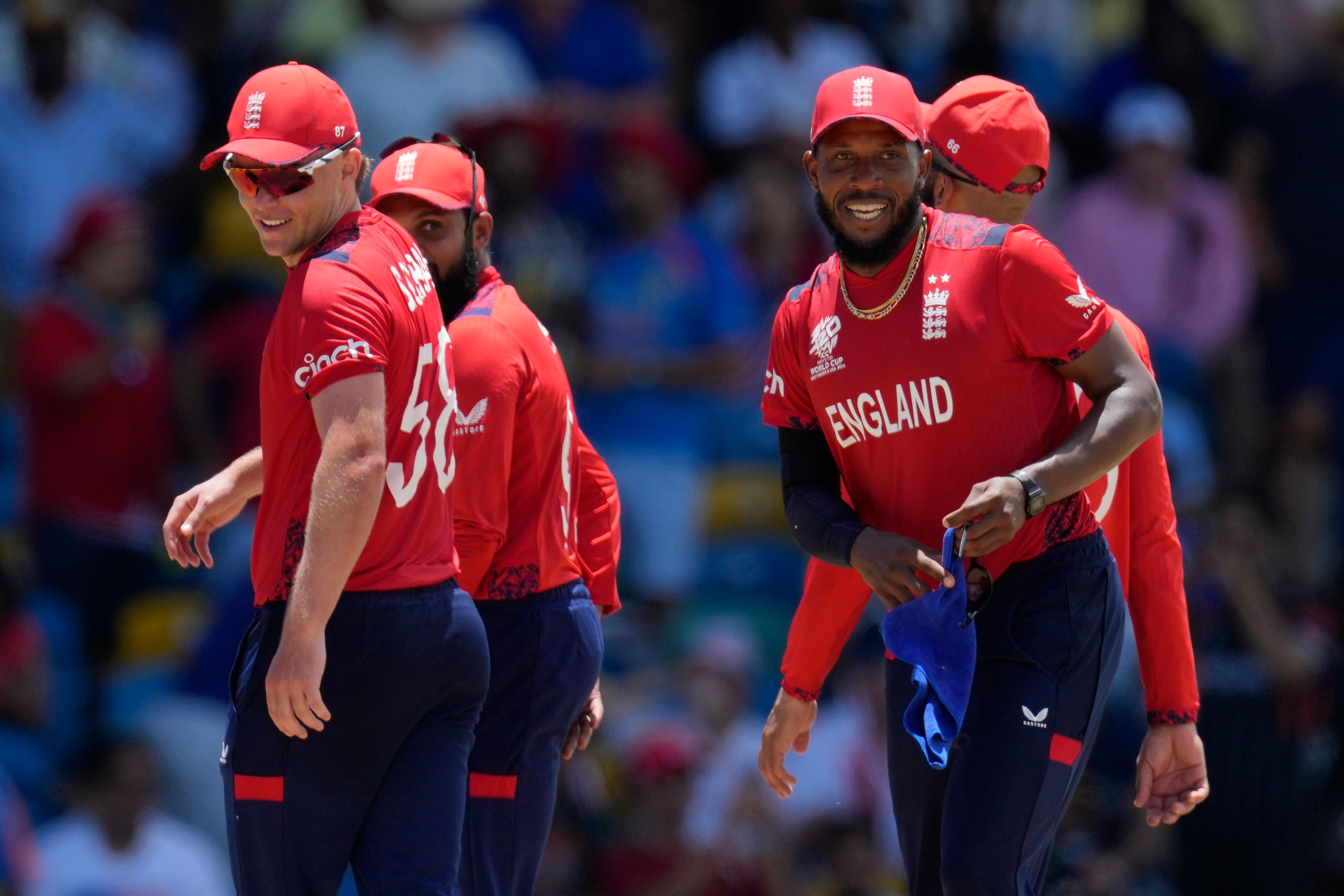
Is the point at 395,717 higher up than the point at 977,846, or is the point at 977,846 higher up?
the point at 395,717

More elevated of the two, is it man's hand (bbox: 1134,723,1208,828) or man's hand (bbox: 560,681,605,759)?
man's hand (bbox: 1134,723,1208,828)

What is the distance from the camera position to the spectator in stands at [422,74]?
30.5 ft

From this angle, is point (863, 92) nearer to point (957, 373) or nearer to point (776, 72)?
point (957, 373)

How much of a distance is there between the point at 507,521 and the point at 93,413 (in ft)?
15.6

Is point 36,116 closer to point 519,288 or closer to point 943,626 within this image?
point 519,288

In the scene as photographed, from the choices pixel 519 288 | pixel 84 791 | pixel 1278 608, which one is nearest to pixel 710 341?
pixel 519 288

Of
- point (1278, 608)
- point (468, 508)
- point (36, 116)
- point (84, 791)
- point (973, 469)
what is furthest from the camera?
point (36, 116)

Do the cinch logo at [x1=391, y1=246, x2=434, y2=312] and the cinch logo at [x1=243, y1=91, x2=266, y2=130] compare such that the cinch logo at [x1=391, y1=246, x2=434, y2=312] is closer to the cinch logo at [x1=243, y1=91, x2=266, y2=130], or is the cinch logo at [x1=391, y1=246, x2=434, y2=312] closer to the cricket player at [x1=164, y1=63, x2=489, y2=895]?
the cricket player at [x1=164, y1=63, x2=489, y2=895]

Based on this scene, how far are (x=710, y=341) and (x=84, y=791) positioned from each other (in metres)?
3.68

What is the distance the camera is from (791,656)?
4520 mm

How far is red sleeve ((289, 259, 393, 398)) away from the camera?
11.8ft

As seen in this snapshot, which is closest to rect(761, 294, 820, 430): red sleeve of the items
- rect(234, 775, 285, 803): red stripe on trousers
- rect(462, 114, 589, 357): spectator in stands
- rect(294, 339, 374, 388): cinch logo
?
rect(294, 339, 374, 388): cinch logo

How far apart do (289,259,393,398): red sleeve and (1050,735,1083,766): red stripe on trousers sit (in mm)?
1640

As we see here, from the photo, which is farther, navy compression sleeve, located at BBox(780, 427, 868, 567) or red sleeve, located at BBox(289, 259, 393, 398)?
navy compression sleeve, located at BBox(780, 427, 868, 567)
